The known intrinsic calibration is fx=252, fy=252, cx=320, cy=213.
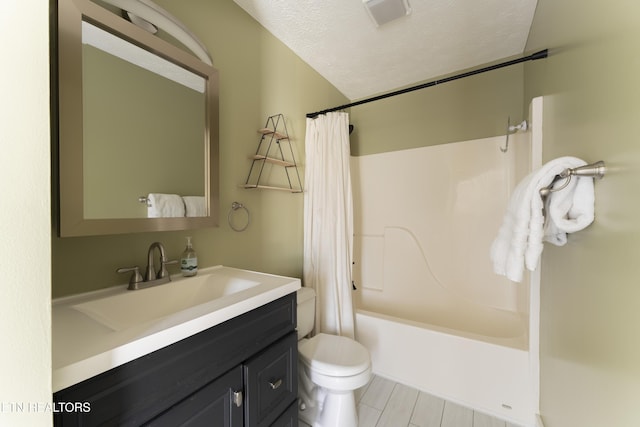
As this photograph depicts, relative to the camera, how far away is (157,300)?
105cm

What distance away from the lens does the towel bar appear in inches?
27.8

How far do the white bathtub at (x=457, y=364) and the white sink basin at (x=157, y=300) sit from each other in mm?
1178

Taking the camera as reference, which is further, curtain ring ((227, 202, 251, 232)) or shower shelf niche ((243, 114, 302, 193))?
shower shelf niche ((243, 114, 302, 193))

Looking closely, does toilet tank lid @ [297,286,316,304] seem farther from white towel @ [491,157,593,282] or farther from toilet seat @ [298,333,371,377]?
white towel @ [491,157,593,282]

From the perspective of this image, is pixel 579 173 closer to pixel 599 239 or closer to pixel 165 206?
pixel 599 239

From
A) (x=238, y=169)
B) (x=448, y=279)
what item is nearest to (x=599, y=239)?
(x=238, y=169)

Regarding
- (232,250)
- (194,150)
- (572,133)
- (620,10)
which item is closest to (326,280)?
(232,250)

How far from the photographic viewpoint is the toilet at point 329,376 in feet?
4.16

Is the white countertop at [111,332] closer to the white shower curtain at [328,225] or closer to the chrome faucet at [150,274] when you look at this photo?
the chrome faucet at [150,274]

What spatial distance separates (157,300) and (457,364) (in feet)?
5.73

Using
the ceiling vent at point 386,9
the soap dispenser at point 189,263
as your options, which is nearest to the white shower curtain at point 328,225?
the ceiling vent at point 386,9

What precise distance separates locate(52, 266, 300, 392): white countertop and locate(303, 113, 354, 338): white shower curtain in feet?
3.01

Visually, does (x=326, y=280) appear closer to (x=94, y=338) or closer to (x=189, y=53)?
(x=94, y=338)

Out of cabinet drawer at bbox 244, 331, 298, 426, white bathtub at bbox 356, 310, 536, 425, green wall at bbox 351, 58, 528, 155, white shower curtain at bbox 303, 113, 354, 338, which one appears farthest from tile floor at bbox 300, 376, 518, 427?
green wall at bbox 351, 58, 528, 155
